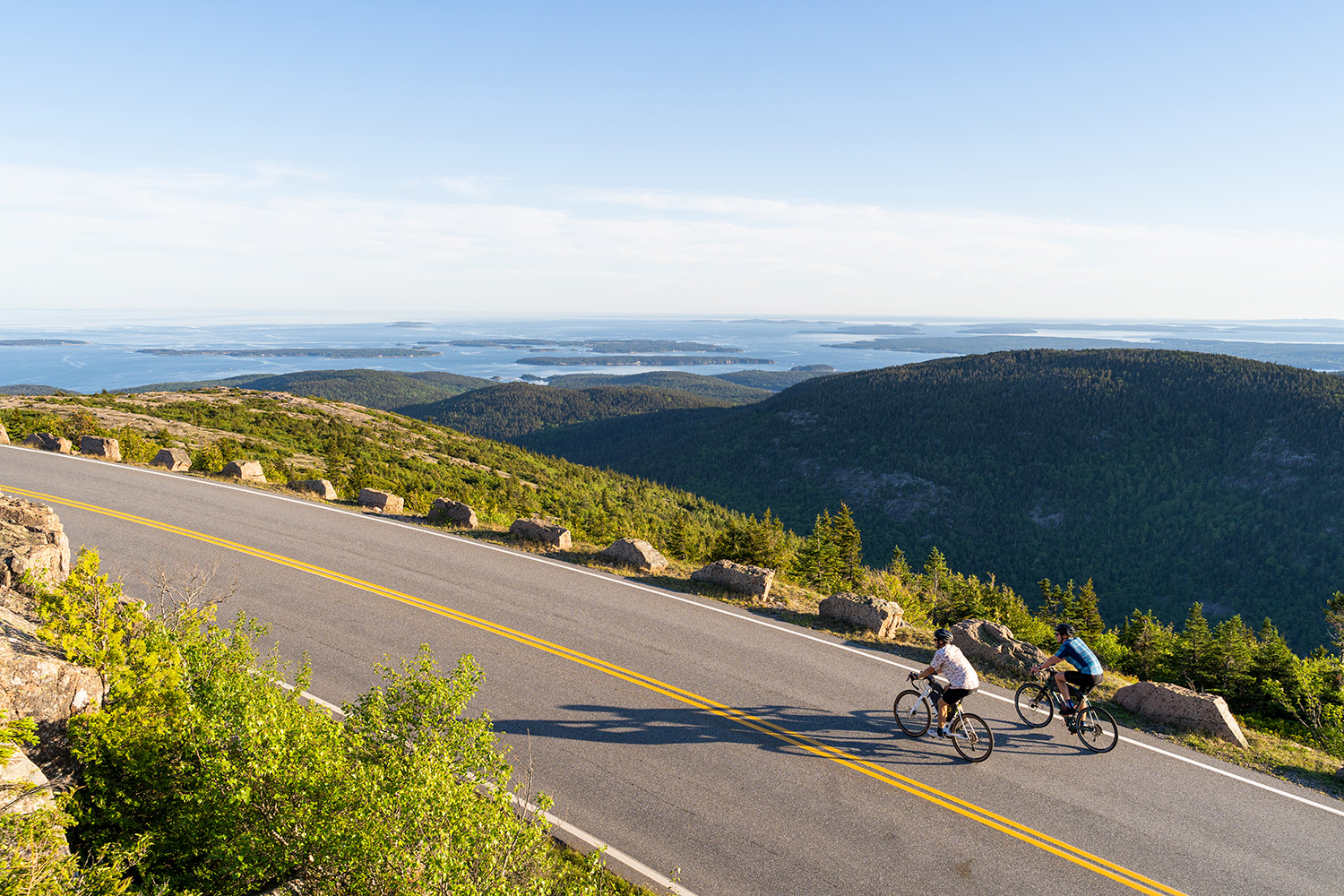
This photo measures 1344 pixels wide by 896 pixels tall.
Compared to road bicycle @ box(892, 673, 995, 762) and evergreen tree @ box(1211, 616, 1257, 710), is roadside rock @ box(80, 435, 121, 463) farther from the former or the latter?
evergreen tree @ box(1211, 616, 1257, 710)

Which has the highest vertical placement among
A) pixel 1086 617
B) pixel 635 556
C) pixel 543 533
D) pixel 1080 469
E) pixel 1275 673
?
pixel 543 533

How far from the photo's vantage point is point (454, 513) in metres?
20.4

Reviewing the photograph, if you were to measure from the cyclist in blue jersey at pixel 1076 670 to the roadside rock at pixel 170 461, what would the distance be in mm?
28782

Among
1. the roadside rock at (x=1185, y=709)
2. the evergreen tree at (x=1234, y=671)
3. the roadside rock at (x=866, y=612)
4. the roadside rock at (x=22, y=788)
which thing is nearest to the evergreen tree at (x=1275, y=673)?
the evergreen tree at (x=1234, y=671)

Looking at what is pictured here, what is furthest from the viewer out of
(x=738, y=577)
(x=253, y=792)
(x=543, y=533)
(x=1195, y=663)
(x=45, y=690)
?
(x=543, y=533)

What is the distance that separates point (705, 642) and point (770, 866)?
5.79 metres

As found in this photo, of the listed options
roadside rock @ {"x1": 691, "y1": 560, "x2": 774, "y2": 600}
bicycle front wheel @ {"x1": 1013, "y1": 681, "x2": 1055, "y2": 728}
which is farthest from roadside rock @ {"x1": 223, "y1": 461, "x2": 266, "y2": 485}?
bicycle front wheel @ {"x1": 1013, "y1": 681, "x2": 1055, "y2": 728}

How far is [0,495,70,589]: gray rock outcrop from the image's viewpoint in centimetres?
832

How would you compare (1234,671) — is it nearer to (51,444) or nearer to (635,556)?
(635,556)

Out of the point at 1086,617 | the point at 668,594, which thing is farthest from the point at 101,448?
the point at 1086,617

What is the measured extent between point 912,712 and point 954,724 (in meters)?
0.68

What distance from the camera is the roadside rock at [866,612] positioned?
1435 cm

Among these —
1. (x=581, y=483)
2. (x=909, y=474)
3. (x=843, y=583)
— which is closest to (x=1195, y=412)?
(x=909, y=474)

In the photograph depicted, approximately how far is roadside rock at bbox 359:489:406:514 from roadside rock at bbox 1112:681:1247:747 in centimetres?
2089
